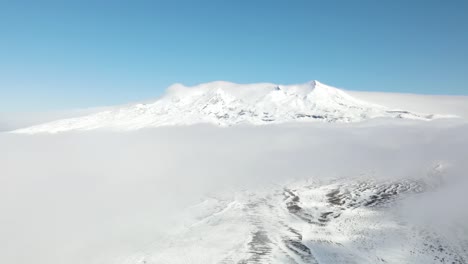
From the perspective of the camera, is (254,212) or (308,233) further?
(254,212)

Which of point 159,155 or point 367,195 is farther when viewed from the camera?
point 159,155

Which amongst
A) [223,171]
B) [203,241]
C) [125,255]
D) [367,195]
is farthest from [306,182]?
[125,255]

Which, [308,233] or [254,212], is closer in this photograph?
[308,233]

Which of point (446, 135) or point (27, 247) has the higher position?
point (446, 135)

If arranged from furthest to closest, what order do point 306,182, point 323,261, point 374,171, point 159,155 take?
point 159,155 → point 374,171 → point 306,182 → point 323,261

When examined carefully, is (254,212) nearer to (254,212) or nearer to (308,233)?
(254,212)

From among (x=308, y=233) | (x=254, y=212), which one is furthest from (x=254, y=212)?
(x=308, y=233)

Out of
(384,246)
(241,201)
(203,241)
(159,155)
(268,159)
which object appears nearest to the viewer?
(384,246)

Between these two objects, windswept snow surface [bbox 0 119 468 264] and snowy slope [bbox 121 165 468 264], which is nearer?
snowy slope [bbox 121 165 468 264]

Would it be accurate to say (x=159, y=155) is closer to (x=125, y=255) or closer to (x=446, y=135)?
(x=446, y=135)

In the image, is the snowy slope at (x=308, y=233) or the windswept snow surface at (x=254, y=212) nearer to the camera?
the snowy slope at (x=308, y=233)

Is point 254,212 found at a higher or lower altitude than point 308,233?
higher
